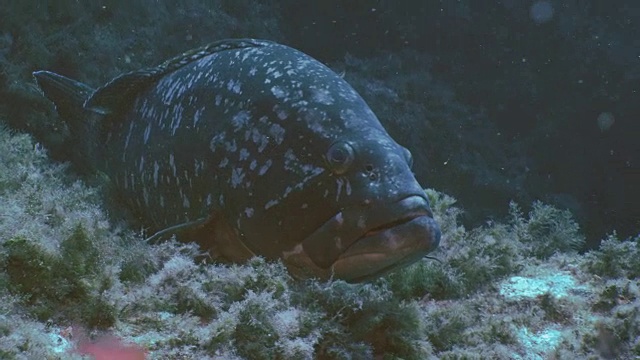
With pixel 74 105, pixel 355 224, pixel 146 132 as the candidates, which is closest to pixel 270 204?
pixel 355 224

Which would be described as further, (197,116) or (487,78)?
(487,78)

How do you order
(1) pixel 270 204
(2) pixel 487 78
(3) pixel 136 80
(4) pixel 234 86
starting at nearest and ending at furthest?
(1) pixel 270 204
(4) pixel 234 86
(3) pixel 136 80
(2) pixel 487 78

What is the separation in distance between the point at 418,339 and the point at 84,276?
1.77m

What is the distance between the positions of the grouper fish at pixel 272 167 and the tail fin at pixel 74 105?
0.94m

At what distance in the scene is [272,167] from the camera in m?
3.48

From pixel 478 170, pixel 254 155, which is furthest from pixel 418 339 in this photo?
pixel 478 170

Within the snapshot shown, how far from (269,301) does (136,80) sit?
3.16m

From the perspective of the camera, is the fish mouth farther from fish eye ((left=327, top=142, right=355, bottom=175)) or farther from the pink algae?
the pink algae

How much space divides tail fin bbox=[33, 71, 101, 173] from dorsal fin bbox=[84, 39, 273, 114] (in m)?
0.37

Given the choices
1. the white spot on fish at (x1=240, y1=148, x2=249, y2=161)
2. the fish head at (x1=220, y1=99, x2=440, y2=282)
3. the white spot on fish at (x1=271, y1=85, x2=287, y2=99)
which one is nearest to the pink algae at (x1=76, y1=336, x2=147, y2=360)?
the fish head at (x1=220, y1=99, x2=440, y2=282)

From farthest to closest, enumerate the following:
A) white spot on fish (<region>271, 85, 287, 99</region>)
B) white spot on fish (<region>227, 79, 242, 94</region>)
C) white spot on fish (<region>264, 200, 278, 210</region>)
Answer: white spot on fish (<region>227, 79, 242, 94</region>)
white spot on fish (<region>271, 85, 287, 99</region>)
white spot on fish (<region>264, 200, 278, 210</region>)

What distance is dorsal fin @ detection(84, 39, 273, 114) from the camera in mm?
4445

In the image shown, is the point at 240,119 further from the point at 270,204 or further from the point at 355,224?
the point at 355,224

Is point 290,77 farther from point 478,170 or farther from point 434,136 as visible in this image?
point 478,170
